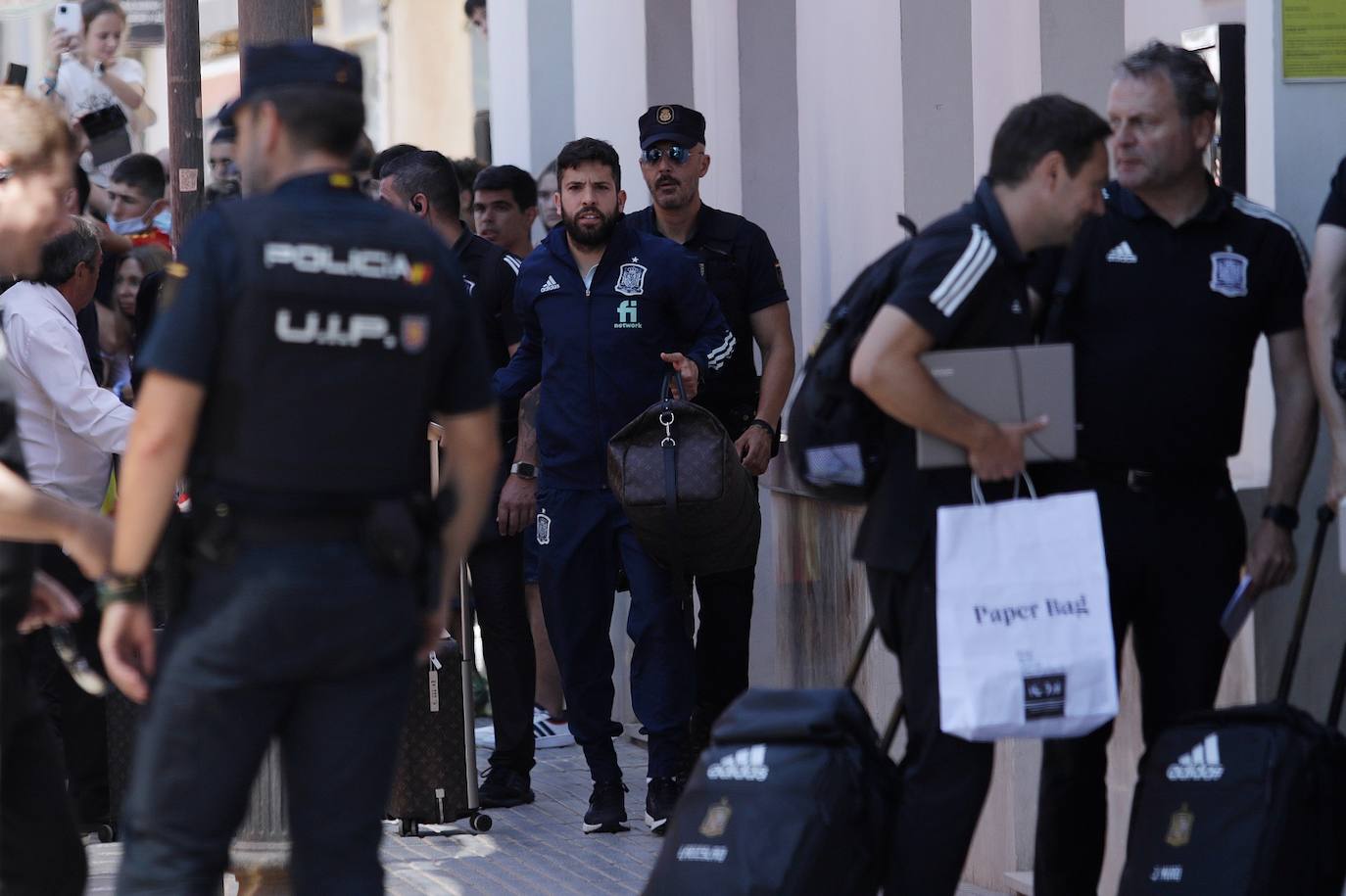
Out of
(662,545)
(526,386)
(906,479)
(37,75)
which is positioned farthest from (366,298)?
(37,75)

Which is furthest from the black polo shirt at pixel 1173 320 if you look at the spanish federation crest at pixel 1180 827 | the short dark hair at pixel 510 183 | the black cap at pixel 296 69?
the short dark hair at pixel 510 183

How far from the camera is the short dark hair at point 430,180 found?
776 centimetres

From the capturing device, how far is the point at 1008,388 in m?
4.50

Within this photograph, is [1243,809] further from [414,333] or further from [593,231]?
[593,231]

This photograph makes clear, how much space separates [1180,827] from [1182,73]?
169cm

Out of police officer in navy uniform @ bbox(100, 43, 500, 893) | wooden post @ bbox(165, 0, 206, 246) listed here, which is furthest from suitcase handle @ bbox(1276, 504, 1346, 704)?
wooden post @ bbox(165, 0, 206, 246)

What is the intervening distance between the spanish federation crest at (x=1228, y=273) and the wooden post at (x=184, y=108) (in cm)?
380

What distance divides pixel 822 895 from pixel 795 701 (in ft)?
1.44

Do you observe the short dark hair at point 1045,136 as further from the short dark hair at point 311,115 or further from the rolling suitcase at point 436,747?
the rolling suitcase at point 436,747

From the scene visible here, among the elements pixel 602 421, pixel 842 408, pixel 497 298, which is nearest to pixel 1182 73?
pixel 842 408

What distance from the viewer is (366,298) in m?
3.65

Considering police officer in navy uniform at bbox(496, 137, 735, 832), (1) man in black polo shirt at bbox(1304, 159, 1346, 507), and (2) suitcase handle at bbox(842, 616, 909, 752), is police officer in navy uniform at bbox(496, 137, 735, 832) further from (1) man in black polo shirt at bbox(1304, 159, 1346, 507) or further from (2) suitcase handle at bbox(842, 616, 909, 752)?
(1) man in black polo shirt at bbox(1304, 159, 1346, 507)

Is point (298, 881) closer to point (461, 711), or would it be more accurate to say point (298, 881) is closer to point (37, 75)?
point (461, 711)

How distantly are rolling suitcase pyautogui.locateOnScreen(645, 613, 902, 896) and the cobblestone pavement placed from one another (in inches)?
69.3
